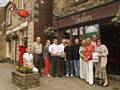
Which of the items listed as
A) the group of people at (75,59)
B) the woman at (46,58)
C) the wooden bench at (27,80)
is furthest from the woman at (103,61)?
the woman at (46,58)

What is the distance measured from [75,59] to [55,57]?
3.37 feet

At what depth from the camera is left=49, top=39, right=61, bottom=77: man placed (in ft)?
55.4

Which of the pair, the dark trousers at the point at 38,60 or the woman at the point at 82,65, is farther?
the dark trousers at the point at 38,60

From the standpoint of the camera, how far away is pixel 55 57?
17.1 m

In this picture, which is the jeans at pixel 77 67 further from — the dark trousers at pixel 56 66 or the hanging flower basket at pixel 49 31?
the hanging flower basket at pixel 49 31

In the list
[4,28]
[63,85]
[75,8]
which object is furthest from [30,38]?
[4,28]

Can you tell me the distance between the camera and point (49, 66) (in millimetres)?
17812

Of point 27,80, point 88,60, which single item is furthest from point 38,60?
point 88,60

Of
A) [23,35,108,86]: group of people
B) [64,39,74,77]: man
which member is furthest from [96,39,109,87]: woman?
[64,39,74,77]: man

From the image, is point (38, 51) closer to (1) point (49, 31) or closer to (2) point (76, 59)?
(2) point (76, 59)

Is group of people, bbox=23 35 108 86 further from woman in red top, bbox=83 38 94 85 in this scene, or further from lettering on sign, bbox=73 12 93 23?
lettering on sign, bbox=73 12 93 23

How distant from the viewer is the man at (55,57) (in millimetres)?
16891

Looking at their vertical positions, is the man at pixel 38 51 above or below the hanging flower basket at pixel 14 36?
below

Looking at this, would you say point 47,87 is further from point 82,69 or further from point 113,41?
point 113,41
